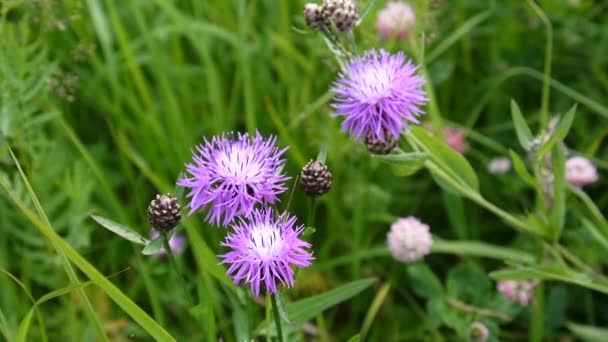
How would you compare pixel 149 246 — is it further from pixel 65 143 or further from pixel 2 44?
pixel 65 143

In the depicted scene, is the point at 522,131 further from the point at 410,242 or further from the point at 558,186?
the point at 410,242

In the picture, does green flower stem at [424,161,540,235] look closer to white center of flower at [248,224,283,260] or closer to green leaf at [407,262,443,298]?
green leaf at [407,262,443,298]

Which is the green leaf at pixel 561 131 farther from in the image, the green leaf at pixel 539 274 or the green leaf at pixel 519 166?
the green leaf at pixel 539 274

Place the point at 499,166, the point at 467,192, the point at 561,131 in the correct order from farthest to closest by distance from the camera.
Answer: the point at 499,166
the point at 467,192
the point at 561,131

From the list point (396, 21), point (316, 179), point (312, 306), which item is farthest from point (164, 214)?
point (396, 21)

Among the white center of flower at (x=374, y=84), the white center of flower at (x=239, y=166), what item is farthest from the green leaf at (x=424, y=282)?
the white center of flower at (x=239, y=166)

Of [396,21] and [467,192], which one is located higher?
[396,21]

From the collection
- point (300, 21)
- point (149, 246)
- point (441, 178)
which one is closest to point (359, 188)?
point (441, 178)
